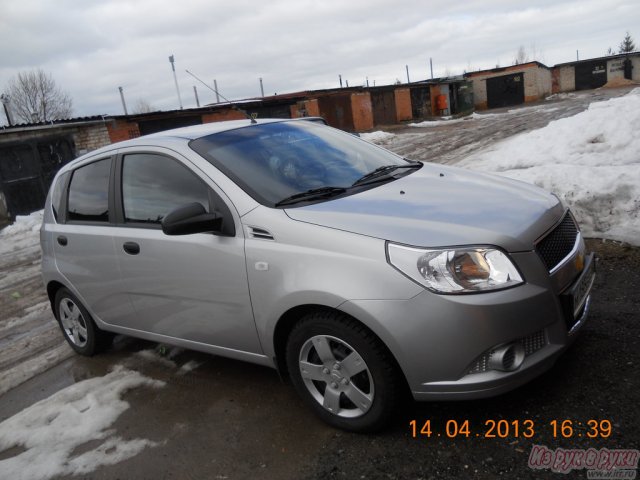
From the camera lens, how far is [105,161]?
3.99 meters

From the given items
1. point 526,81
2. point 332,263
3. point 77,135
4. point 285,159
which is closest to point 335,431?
point 332,263

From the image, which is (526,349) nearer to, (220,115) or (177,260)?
(177,260)

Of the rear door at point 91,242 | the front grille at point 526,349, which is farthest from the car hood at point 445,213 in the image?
the rear door at point 91,242

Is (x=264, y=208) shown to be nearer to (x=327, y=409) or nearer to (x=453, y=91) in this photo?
(x=327, y=409)

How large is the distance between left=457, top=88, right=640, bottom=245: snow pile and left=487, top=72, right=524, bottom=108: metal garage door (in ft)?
118

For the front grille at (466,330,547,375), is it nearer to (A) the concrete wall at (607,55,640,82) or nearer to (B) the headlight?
(B) the headlight

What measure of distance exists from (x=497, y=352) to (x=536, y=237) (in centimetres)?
63

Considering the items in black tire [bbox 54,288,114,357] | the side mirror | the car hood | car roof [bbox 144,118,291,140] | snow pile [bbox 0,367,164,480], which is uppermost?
car roof [bbox 144,118,291,140]

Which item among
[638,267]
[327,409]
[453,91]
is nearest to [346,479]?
[327,409]

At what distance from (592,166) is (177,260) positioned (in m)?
6.37

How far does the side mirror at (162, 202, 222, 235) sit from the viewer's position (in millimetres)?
2910

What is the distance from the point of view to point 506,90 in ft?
149

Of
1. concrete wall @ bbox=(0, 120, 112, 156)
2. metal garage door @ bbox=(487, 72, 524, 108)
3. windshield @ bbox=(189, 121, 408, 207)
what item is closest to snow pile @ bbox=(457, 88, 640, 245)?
windshield @ bbox=(189, 121, 408, 207)

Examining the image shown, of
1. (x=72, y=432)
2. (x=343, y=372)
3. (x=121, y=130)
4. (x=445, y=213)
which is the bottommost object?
(x=72, y=432)
